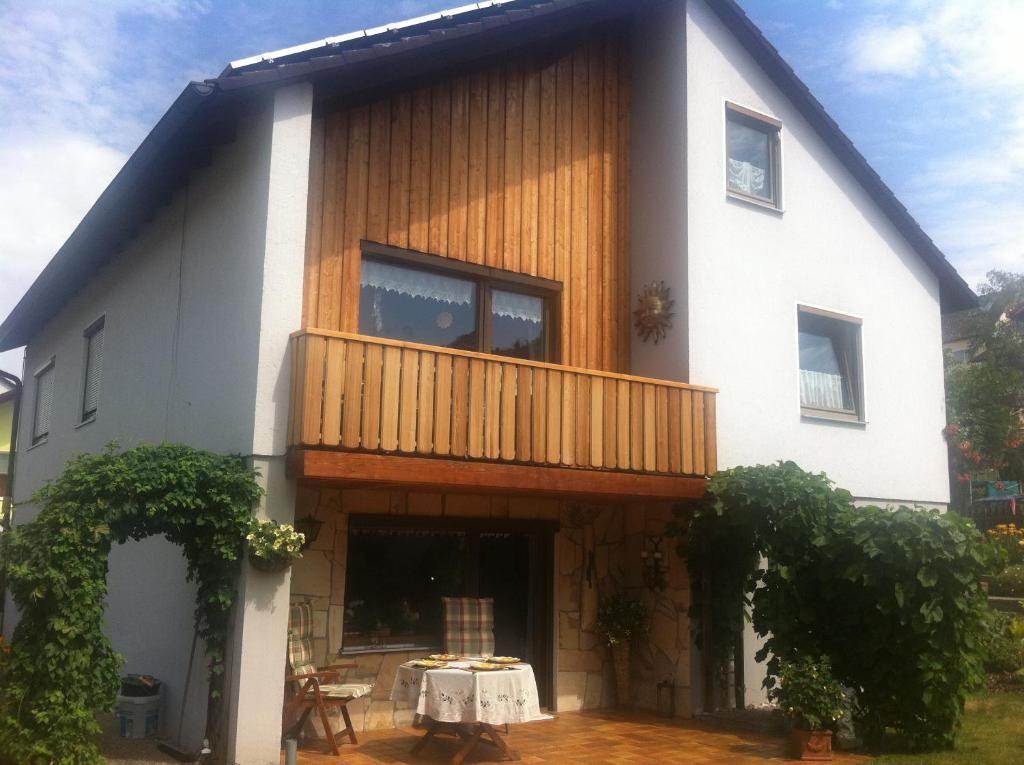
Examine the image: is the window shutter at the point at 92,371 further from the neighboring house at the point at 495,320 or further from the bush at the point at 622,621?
the bush at the point at 622,621

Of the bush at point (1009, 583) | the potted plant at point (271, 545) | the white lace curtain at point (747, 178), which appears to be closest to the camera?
the potted plant at point (271, 545)

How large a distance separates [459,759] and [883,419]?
7.50m

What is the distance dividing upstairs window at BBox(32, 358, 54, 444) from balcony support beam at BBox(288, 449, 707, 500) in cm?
864

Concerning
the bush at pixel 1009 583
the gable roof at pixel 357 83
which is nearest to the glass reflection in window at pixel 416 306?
the gable roof at pixel 357 83

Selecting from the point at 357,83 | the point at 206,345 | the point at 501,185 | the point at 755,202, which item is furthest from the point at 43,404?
the point at 755,202

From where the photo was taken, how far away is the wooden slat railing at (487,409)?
7.92m

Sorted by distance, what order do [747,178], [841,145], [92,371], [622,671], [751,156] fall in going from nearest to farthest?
[622,671], [747,178], [751,156], [841,145], [92,371]

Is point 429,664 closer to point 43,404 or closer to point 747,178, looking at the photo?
point 747,178

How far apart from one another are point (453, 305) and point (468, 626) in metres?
3.15

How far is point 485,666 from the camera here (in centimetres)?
823

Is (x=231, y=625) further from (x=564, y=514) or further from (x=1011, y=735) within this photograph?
(x=1011, y=735)

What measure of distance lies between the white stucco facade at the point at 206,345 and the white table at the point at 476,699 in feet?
3.91

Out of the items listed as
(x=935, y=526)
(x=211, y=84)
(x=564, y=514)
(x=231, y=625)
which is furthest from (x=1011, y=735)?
(x=211, y=84)

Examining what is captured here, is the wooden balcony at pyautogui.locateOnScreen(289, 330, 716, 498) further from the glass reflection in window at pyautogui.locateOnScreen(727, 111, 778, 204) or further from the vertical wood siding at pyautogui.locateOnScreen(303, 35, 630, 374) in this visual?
the glass reflection in window at pyautogui.locateOnScreen(727, 111, 778, 204)
